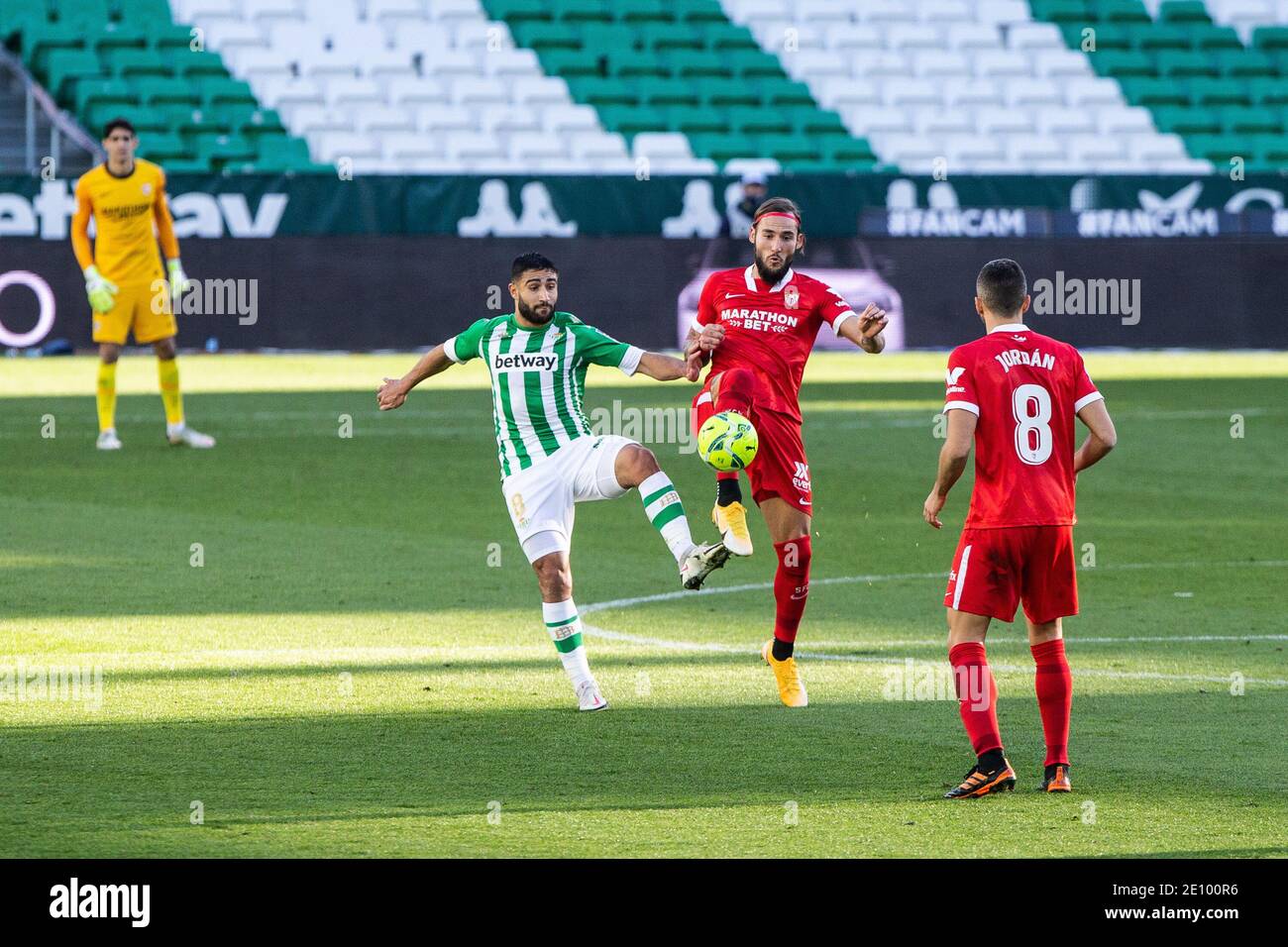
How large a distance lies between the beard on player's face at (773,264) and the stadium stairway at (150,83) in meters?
22.8

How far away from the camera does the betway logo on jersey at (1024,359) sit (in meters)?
6.82

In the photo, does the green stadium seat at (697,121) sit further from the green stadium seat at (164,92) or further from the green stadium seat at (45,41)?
the green stadium seat at (45,41)

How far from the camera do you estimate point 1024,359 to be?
6.84 m

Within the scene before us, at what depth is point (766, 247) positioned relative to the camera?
28.7 ft

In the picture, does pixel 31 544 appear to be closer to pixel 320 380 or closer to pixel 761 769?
pixel 761 769

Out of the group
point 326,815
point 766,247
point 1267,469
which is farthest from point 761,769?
point 1267,469

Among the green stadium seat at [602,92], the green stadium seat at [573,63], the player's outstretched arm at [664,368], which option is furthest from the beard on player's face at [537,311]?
the green stadium seat at [573,63]

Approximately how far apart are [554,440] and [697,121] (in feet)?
83.3

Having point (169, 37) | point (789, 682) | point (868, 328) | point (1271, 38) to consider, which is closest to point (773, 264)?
point (868, 328)

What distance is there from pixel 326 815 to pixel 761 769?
1.54 m

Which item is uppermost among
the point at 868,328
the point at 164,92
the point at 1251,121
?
the point at 164,92

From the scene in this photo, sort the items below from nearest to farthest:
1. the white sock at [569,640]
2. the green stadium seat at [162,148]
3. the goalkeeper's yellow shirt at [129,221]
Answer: the white sock at [569,640]
the goalkeeper's yellow shirt at [129,221]
the green stadium seat at [162,148]

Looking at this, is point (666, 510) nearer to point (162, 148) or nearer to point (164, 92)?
point (162, 148)

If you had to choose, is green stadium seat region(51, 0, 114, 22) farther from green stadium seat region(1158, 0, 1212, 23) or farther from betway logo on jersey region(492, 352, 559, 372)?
betway logo on jersey region(492, 352, 559, 372)
